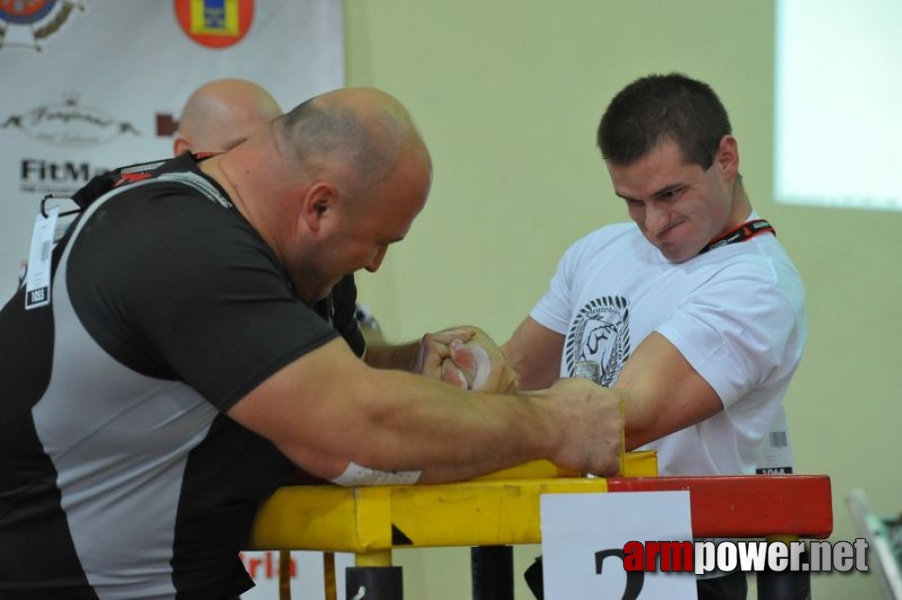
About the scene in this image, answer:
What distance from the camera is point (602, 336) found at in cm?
225

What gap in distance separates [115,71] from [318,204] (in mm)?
1927

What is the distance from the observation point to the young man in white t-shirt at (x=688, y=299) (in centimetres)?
198

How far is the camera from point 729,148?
223 cm

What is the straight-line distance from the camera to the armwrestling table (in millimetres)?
1354

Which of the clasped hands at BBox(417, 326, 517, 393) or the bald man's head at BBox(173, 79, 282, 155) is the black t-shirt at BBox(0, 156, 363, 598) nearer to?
the clasped hands at BBox(417, 326, 517, 393)

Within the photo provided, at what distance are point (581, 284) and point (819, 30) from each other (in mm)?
2196

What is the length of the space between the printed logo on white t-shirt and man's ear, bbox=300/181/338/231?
82 cm

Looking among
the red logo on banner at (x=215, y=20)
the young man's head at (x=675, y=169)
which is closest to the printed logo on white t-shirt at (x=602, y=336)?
the young man's head at (x=675, y=169)

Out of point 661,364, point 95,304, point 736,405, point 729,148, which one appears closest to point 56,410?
point 95,304

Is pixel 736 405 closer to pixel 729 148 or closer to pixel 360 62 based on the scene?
pixel 729 148

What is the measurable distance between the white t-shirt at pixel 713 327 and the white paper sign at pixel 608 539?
1.91 ft

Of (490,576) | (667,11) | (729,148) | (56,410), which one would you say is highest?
(667,11)

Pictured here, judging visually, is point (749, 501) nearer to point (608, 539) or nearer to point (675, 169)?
point (608, 539)

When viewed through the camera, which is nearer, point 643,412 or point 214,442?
point 214,442
